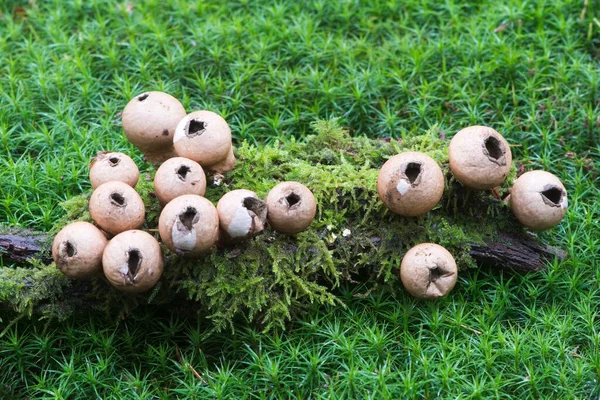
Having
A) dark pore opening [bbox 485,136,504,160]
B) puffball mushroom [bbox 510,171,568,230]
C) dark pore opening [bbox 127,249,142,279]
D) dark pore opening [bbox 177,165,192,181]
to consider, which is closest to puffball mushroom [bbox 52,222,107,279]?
dark pore opening [bbox 127,249,142,279]

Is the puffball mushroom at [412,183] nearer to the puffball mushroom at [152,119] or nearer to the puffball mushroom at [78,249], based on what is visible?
the puffball mushroom at [152,119]

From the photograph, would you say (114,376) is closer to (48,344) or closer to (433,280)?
(48,344)

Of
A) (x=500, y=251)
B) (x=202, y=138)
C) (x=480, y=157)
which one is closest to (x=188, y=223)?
(x=202, y=138)

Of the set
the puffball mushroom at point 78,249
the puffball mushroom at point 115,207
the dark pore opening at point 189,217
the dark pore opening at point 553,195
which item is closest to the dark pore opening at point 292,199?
the dark pore opening at point 189,217

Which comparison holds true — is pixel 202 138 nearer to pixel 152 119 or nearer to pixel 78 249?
pixel 152 119

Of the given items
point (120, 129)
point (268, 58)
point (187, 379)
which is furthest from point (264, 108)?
point (187, 379)

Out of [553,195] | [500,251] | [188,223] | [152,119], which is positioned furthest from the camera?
[500,251]
